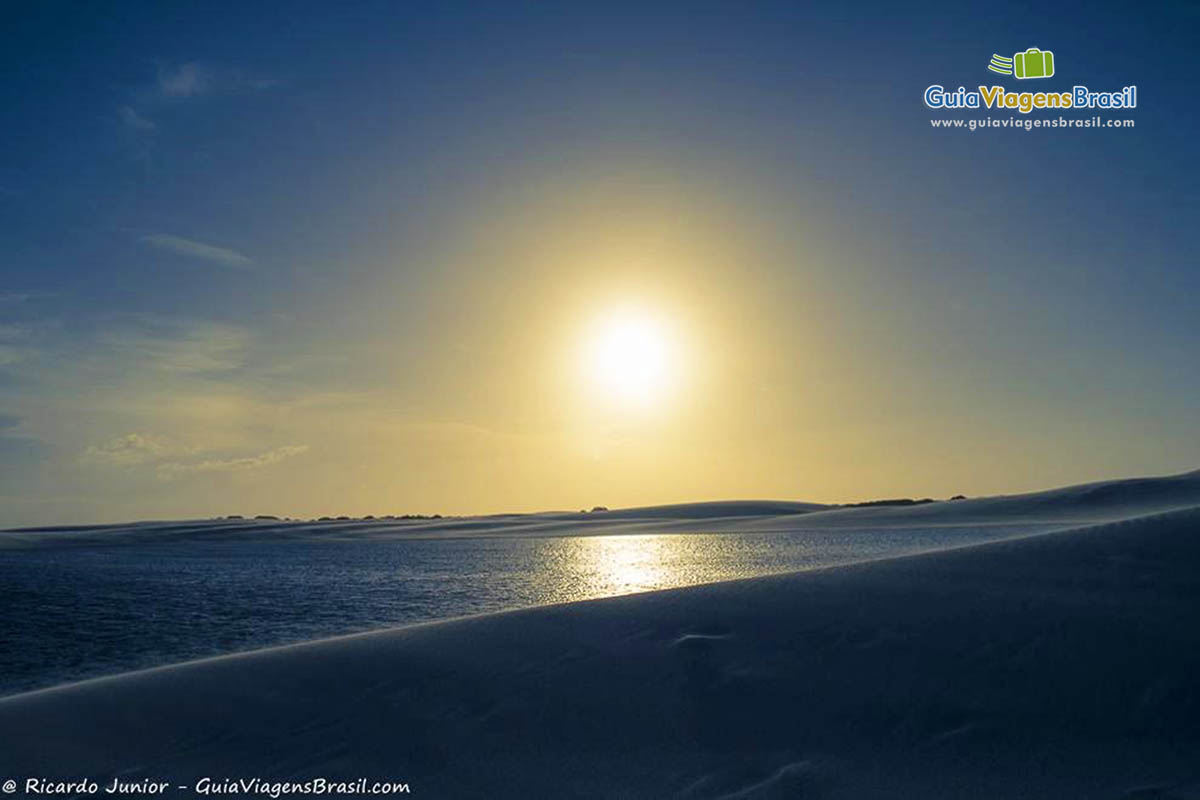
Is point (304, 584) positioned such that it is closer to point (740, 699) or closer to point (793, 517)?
point (740, 699)

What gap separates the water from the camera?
15438mm

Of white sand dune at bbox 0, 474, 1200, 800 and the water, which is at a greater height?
white sand dune at bbox 0, 474, 1200, 800

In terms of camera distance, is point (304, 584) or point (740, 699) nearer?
point (740, 699)

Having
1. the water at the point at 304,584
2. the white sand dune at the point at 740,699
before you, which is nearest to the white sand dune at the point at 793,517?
the water at the point at 304,584

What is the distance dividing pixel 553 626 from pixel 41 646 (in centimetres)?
1293

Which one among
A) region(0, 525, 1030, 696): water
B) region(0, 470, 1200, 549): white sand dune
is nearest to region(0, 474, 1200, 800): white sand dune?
region(0, 525, 1030, 696): water

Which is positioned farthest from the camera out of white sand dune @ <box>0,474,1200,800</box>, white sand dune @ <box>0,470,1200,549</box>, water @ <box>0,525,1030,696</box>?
white sand dune @ <box>0,470,1200,549</box>

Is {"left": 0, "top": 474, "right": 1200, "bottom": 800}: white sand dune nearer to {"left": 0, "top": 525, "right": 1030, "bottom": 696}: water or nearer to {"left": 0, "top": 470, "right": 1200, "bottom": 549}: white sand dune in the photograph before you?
{"left": 0, "top": 525, "right": 1030, "bottom": 696}: water

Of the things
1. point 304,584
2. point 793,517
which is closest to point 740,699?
point 304,584

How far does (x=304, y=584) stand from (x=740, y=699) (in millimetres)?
22863

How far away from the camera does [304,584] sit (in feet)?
85.5

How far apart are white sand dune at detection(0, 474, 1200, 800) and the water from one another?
284 inches

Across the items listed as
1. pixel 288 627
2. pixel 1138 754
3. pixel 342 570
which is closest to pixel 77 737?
pixel 1138 754

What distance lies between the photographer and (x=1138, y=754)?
5.08 meters
